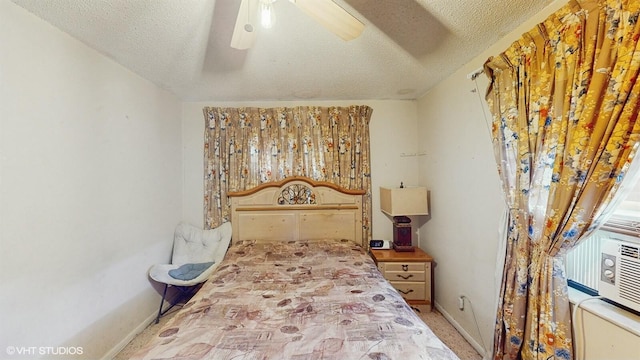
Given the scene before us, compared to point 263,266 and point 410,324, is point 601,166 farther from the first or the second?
point 263,266

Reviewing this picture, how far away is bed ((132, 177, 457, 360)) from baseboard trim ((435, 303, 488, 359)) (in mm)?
933

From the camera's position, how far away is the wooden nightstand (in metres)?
2.76

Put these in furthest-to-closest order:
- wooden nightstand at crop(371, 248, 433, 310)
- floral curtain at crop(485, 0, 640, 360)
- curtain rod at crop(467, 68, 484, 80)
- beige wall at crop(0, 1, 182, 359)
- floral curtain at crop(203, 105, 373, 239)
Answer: floral curtain at crop(203, 105, 373, 239) → wooden nightstand at crop(371, 248, 433, 310) → curtain rod at crop(467, 68, 484, 80) → beige wall at crop(0, 1, 182, 359) → floral curtain at crop(485, 0, 640, 360)

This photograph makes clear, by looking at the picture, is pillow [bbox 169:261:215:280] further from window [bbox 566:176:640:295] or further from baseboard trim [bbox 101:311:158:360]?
window [bbox 566:176:640:295]

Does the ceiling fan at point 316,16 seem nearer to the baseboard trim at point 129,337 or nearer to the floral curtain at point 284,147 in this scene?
the floral curtain at point 284,147

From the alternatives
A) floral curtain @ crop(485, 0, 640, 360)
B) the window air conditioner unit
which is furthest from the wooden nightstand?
the window air conditioner unit

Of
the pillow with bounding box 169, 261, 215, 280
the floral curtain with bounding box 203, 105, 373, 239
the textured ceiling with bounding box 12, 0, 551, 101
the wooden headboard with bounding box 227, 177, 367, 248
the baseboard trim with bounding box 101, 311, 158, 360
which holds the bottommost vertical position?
the baseboard trim with bounding box 101, 311, 158, 360

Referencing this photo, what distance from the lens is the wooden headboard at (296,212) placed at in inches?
125

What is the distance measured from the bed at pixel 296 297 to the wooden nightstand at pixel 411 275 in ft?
1.28

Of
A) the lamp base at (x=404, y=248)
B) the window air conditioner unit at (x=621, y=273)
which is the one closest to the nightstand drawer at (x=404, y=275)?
the lamp base at (x=404, y=248)

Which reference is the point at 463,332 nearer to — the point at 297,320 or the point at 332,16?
the point at 297,320

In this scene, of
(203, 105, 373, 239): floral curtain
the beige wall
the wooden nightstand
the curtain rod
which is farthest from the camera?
(203, 105, 373, 239): floral curtain

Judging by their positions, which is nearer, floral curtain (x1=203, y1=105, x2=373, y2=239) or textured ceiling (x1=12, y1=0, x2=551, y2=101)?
textured ceiling (x1=12, y1=0, x2=551, y2=101)

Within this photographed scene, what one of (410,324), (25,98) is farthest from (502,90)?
(25,98)
